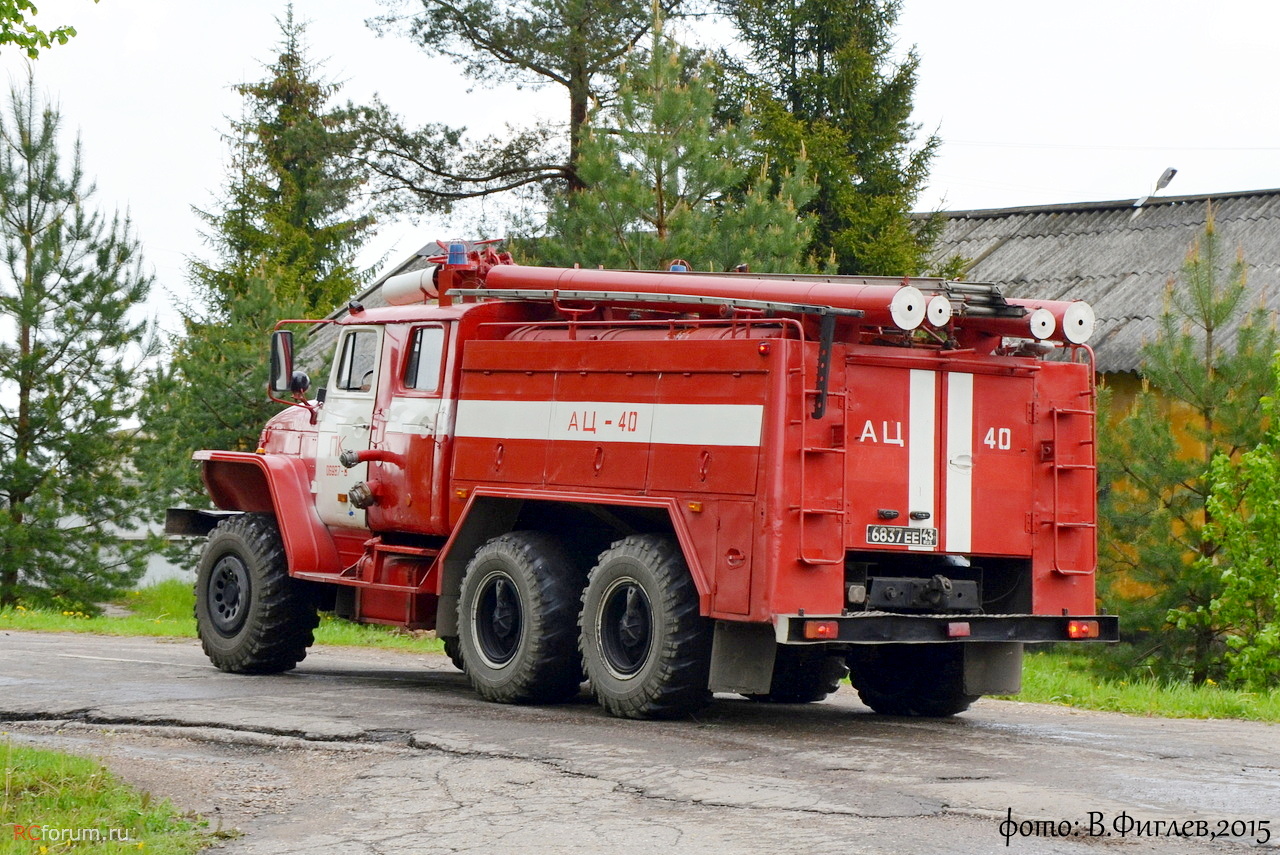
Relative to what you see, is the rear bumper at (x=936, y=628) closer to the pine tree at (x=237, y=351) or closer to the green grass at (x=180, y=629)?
the green grass at (x=180, y=629)

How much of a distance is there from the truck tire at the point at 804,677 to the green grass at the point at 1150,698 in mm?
2028

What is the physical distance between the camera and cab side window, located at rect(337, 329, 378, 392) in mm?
12945

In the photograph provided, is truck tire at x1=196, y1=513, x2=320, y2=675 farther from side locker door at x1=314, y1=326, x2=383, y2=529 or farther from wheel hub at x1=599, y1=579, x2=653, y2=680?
wheel hub at x1=599, y1=579, x2=653, y2=680

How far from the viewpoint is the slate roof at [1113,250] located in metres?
22.8

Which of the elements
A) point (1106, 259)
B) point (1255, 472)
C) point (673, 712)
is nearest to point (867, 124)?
point (1106, 259)

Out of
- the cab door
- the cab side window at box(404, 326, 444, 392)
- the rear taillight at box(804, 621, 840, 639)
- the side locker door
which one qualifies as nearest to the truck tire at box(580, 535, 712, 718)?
the rear taillight at box(804, 621, 840, 639)

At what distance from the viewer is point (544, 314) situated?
1203 cm

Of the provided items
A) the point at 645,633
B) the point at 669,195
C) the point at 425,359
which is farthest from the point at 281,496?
the point at 669,195

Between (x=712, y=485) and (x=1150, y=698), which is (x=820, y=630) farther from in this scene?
(x=1150, y=698)

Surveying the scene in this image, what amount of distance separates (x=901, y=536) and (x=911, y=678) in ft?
6.36

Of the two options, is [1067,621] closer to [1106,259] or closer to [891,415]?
[891,415]

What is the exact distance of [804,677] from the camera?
485 inches

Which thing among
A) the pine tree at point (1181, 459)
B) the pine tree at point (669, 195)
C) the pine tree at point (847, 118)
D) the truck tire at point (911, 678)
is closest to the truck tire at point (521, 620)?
the truck tire at point (911, 678)

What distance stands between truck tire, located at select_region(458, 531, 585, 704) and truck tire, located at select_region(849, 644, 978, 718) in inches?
79.5
